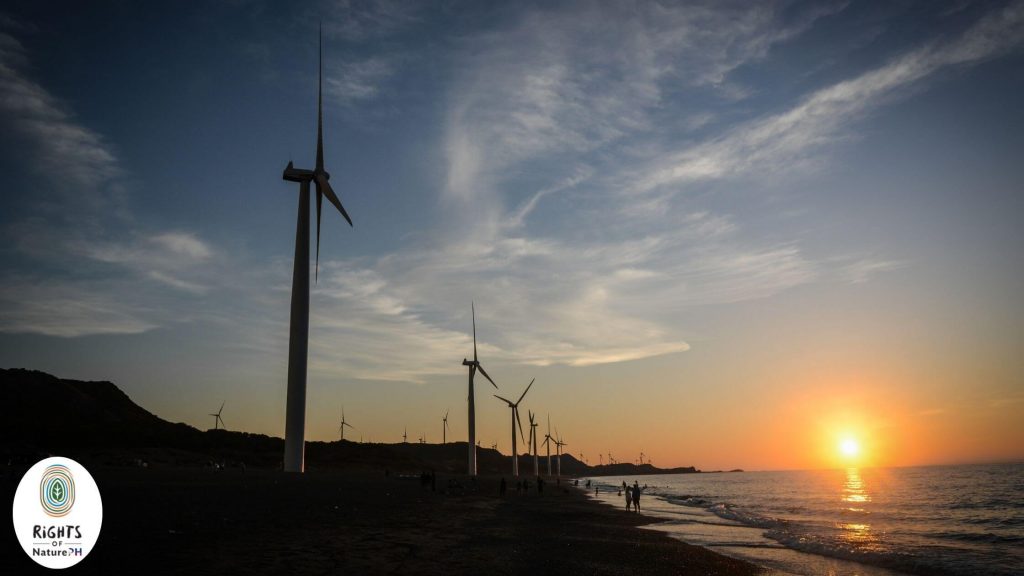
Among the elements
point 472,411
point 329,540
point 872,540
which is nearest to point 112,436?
point 472,411

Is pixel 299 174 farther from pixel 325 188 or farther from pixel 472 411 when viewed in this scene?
pixel 472 411

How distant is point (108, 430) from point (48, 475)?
374ft

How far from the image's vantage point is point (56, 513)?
15.1m

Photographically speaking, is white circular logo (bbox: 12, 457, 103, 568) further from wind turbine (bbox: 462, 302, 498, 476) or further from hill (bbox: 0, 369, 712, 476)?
wind turbine (bbox: 462, 302, 498, 476)

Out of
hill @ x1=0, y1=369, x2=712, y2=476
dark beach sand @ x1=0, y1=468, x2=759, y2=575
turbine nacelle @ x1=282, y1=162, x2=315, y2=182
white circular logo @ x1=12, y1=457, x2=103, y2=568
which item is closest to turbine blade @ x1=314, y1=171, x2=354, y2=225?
turbine nacelle @ x1=282, y1=162, x2=315, y2=182

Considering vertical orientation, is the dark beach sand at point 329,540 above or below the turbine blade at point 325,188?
below

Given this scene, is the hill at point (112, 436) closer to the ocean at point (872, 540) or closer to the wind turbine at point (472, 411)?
the wind turbine at point (472, 411)

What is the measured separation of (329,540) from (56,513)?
27.0 feet

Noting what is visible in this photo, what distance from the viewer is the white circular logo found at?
47.2ft

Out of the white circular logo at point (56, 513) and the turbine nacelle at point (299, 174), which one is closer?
the white circular logo at point (56, 513)

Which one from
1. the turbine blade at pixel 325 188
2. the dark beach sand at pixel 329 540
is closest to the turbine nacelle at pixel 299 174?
the turbine blade at pixel 325 188

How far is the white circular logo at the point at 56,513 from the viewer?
47.2 ft

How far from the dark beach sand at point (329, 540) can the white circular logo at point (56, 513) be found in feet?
Result: 1.35

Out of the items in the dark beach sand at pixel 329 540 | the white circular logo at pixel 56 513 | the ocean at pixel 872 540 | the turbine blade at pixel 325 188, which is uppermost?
the turbine blade at pixel 325 188
